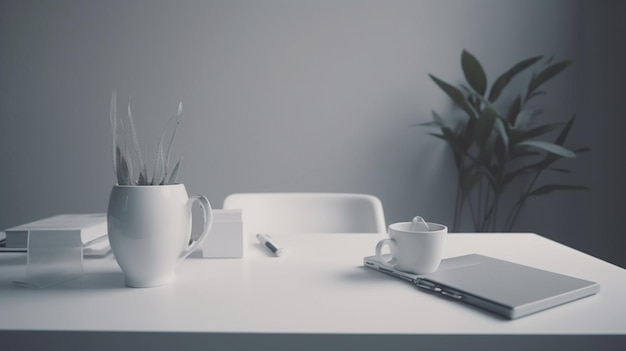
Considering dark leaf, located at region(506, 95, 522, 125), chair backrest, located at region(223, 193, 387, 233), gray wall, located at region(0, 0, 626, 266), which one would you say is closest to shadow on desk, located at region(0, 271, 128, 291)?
chair backrest, located at region(223, 193, 387, 233)

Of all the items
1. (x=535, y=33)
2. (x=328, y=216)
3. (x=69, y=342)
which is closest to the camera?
(x=69, y=342)

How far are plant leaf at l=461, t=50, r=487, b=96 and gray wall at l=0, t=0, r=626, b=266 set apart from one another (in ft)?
0.74

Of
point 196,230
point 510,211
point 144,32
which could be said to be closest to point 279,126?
point 196,230

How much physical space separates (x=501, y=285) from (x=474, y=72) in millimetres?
1427

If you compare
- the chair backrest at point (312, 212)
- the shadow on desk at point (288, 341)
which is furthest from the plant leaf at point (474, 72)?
the shadow on desk at point (288, 341)

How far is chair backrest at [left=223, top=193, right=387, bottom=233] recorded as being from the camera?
1.26 m

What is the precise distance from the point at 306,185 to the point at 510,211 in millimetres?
1024

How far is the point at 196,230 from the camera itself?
80.5 inches

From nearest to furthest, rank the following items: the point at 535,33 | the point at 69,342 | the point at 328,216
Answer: the point at 69,342 < the point at 328,216 < the point at 535,33

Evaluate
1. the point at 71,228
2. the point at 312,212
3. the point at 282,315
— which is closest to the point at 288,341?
the point at 282,315

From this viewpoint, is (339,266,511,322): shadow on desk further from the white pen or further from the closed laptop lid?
the white pen

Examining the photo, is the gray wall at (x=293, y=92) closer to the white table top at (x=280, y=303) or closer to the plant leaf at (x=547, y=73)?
the plant leaf at (x=547, y=73)

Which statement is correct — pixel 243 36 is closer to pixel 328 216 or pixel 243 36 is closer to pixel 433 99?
pixel 433 99

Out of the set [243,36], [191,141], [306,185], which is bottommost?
[306,185]
